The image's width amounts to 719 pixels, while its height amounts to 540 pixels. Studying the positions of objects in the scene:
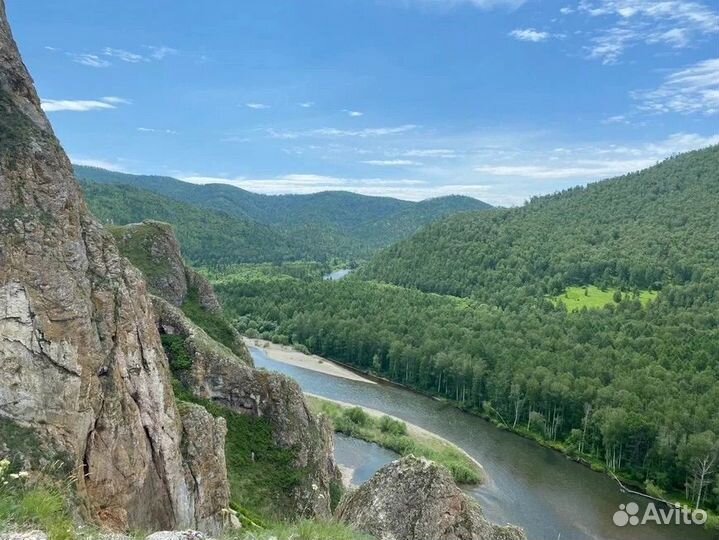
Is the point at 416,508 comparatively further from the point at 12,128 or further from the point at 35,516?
the point at 12,128

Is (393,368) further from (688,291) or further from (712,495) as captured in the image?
(688,291)

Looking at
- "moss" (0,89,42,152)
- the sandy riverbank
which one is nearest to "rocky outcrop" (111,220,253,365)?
"moss" (0,89,42,152)

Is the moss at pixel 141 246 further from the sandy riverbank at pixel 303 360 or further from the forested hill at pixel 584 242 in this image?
the forested hill at pixel 584 242

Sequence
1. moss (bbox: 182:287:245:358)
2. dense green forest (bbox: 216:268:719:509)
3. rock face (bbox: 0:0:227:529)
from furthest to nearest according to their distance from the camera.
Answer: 1. dense green forest (bbox: 216:268:719:509)
2. moss (bbox: 182:287:245:358)
3. rock face (bbox: 0:0:227:529)

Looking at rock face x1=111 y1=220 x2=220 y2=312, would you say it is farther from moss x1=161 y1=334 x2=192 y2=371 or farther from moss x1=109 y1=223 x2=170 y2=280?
moss x1=161 y1=334 x2=192 y2=371

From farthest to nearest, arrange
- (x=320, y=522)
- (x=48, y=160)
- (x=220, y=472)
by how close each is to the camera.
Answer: (x=220, y=472)
(x=48, y=160)
(x=320, y=522)

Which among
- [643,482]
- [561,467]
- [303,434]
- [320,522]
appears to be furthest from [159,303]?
[643,482]
